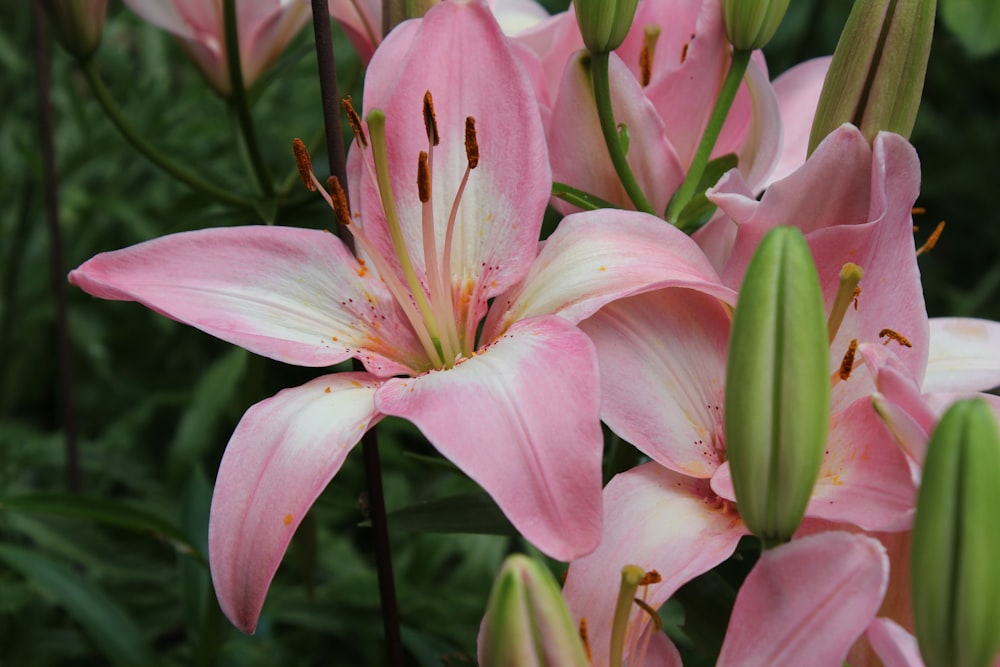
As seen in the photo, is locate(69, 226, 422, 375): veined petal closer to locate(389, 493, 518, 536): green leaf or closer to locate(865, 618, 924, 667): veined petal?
locate(389, 493, 518, 536): green leaf

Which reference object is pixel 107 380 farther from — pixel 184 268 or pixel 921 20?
pixel 921 20

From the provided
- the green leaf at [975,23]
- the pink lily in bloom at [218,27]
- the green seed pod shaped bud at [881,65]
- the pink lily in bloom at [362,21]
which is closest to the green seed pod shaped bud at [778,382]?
the green seed pod shaped bud at [881,65]

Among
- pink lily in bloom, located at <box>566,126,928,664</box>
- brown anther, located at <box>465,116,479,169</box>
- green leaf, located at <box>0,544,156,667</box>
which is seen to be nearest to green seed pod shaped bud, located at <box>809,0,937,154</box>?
pink lily in bloom, located at <box>566,126,928,664</box>

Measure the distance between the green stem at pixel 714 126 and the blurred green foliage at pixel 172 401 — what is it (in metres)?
0.15

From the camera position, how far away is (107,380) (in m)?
0.96

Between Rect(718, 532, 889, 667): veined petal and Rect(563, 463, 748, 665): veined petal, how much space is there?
3 centimetres

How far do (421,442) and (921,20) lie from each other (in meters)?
0.65

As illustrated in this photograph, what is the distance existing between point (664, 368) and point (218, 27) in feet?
1.07

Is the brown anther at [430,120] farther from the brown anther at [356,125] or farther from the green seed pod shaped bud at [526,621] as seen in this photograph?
the green seed pod shaped bud at [526,621]

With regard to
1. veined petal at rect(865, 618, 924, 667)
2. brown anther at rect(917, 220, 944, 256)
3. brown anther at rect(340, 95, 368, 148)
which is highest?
brown anther at rect(340, 95, 368, 148)

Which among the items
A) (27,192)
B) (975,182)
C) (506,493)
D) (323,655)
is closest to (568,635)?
(506,493)

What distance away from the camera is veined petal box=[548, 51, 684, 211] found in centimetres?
45

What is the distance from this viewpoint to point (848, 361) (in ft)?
1.29

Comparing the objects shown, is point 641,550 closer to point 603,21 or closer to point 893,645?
point 893,645
